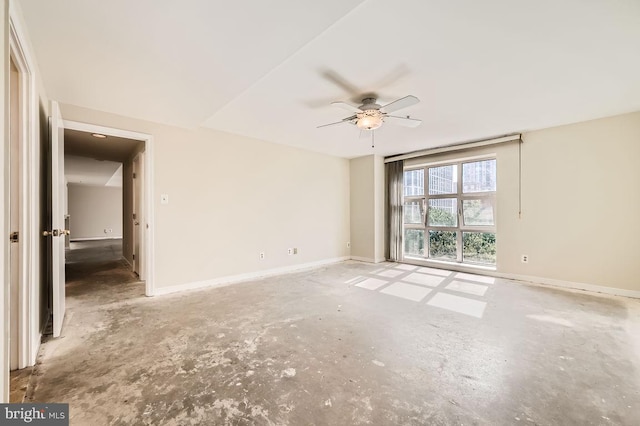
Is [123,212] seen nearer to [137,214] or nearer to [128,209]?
[128,209]

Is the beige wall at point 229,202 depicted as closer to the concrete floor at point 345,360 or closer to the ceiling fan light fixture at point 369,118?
the concrete floor at point 345,360

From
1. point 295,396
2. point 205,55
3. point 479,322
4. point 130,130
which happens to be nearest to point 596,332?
point 479,322

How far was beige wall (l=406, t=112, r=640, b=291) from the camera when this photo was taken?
337 centimetres

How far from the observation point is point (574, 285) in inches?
146

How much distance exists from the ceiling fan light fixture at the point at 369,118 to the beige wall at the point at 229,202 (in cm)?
218

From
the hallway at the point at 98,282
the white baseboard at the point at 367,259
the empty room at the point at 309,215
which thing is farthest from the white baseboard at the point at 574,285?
the hallway at the point at 98,282

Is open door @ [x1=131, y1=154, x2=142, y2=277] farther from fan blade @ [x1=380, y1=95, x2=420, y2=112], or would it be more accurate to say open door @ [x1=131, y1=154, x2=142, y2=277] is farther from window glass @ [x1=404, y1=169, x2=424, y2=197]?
window glass @ [x1=404, y1=169, x2=424, y2=197]

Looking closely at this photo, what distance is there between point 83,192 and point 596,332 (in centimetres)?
1432

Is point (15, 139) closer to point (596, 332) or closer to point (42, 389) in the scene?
point (42, 389)

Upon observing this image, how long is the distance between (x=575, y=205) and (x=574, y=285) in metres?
1.13

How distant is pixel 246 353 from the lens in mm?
2010

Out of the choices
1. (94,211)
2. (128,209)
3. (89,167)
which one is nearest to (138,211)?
(128,209)

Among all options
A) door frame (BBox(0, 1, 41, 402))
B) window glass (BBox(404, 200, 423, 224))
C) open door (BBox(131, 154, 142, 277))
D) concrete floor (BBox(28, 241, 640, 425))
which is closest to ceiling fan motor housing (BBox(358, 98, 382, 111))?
concrete floor (BBox(28, 241, 640, 425))

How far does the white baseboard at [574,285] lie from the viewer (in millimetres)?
3371
